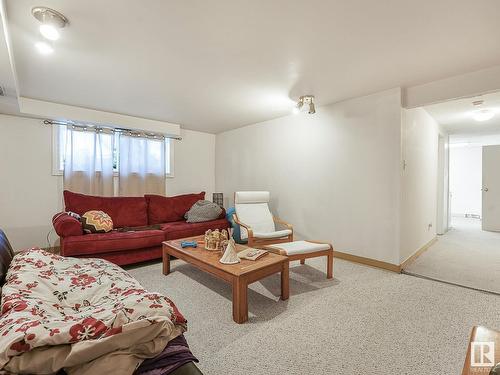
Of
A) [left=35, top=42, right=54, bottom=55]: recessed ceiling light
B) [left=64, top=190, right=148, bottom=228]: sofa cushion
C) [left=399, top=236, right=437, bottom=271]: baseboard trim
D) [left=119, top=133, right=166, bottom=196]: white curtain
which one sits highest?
[left=35, top=42, right=54, bottom=55]: recessed ceiling light

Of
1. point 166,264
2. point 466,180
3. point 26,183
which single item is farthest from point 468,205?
point 26,183

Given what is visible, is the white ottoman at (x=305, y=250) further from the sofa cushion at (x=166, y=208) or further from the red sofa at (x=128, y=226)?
the sofa cushion at (x=166, y=208)

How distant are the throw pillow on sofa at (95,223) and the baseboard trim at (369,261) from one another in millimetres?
3145

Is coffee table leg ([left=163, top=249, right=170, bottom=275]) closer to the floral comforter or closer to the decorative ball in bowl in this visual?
the decorative ball in bowl

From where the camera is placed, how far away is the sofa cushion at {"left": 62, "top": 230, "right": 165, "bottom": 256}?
8.98ft

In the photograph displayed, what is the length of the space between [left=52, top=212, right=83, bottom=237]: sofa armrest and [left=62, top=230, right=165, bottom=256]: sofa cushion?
0.06 metres

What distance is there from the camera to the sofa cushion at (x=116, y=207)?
11.1 ft

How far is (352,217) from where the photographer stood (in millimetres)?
3320

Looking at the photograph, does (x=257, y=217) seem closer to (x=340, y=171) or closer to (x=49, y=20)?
(x=340, y=171)

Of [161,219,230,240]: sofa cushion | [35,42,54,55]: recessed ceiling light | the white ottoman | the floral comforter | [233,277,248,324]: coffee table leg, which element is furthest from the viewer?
[161,219,230,240]: sofa cushion

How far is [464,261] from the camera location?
3.32 metres

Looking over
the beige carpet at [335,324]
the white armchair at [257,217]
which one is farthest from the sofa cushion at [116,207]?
the white armchair at [257,217]

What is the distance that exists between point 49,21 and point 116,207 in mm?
2521

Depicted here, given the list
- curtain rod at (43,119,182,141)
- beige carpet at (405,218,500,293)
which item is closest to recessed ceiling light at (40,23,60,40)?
curtain rod at (43,119,182,141)
